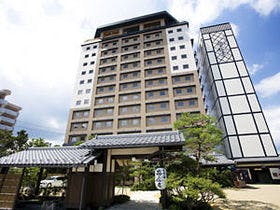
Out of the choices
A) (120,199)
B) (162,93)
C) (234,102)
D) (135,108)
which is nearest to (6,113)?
(135,108)

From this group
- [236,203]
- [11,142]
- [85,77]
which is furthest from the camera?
[85,77]

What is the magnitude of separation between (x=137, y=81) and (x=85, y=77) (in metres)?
14.1

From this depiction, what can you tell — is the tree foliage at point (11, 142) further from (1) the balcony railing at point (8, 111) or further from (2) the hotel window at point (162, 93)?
(1) the balcony railing at point (8, 111)

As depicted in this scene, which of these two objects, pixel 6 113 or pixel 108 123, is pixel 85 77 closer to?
pixel 108 123

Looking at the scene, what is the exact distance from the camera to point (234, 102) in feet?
97.1

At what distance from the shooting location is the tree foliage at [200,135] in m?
10.2

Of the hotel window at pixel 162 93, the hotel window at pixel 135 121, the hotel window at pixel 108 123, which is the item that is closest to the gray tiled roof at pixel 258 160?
the hotel window at pixel 162 93

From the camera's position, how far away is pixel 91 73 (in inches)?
1662

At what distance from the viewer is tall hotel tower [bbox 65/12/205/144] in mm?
33750

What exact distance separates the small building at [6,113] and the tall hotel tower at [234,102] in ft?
202

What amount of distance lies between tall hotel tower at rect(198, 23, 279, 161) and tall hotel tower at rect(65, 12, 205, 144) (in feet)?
12.2

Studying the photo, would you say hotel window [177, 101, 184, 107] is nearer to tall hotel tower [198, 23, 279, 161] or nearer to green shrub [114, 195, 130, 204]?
tall hotel tower [198, 23, 279, 161]

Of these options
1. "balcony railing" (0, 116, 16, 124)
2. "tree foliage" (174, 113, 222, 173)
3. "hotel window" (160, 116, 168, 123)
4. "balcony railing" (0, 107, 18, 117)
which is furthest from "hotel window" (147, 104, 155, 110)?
"balcony railing" (0, 107, 18, 117)

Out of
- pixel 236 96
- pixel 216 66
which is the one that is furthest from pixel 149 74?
pixel 236 96
